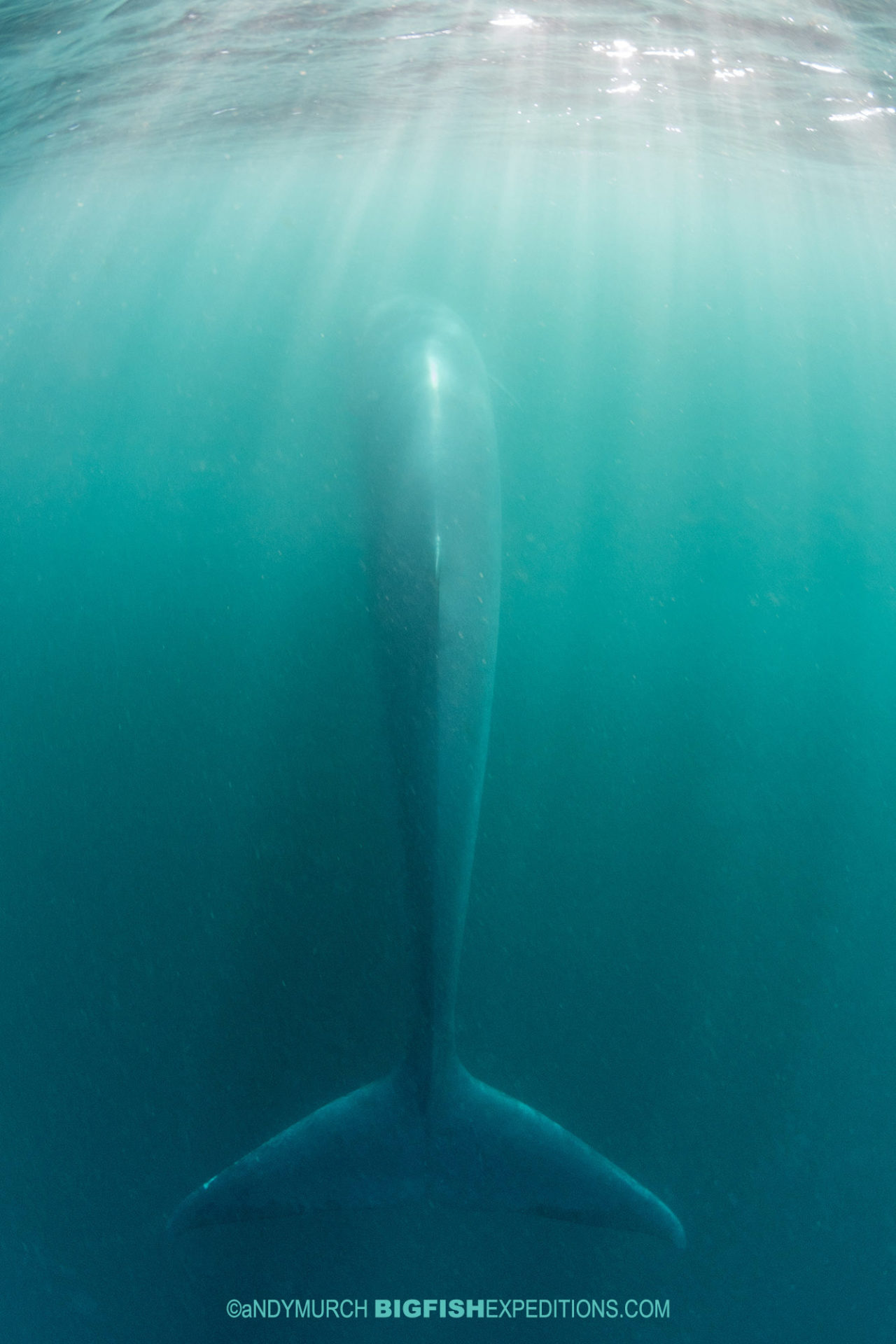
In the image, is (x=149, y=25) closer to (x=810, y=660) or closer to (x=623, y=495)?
(x=810, y=660)

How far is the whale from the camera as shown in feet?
14.4

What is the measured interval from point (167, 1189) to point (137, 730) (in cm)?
586

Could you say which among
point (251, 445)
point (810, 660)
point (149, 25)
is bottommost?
point (810, 660)

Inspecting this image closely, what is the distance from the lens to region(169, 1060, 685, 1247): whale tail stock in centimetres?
440

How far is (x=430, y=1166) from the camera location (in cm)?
466

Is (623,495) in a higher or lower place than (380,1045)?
lower

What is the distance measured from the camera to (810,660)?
22297 mm

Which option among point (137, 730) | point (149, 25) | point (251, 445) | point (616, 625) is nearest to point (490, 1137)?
point (137, 730)

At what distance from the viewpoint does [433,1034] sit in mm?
4637

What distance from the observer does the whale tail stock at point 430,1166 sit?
14.4ft

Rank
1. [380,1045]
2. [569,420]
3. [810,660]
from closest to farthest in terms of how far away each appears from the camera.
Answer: [380,1045]
[810,660]
[569,420]

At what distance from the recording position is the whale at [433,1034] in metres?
4.40

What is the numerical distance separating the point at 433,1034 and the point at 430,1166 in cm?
76

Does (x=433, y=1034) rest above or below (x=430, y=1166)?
above
